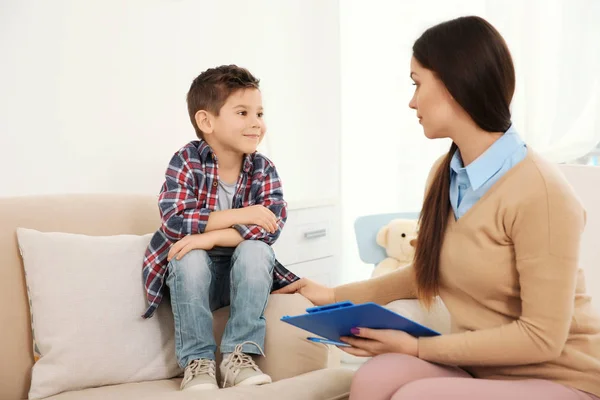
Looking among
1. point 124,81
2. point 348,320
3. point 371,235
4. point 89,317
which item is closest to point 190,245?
point 89,317

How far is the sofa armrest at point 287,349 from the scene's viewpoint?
5.61ft

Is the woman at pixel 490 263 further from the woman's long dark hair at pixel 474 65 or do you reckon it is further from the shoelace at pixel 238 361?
the shoelace at pixel 238 361

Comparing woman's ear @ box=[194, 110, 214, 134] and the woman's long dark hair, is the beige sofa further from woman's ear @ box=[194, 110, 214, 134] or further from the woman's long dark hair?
the woman's long dark hair

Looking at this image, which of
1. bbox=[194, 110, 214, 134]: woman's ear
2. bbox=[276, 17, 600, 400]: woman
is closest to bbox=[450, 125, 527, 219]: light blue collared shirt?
bbox=[276, 17, 600, 400]: woman

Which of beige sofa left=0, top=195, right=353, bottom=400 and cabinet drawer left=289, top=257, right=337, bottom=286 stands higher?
beige sofa left=0, top=195, right=353, bottom=400

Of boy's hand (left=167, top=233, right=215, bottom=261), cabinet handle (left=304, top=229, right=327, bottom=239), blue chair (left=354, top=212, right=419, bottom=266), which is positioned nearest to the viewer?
boy's hand (left=167, top=233, right=215, bottom=261)

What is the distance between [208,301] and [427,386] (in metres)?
0.67

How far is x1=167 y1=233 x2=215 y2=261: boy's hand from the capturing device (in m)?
1.69

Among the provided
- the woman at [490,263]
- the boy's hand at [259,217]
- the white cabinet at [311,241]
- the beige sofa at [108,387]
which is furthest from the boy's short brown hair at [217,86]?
the white cabinet at [311,241]

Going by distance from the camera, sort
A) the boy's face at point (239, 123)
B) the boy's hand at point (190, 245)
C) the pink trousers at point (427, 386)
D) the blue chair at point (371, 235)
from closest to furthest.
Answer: the pink trousers at point (427, 386) → the boy's hand at point (190, 245) → the boy's face at point (239, 123) → the blue chair at point (371, 235)

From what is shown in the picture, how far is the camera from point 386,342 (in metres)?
1.34

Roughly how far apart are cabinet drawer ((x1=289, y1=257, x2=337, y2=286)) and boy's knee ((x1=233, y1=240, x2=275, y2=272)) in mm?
1268

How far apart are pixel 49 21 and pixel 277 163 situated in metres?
1.30

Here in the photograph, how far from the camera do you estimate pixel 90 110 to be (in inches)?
95.7
